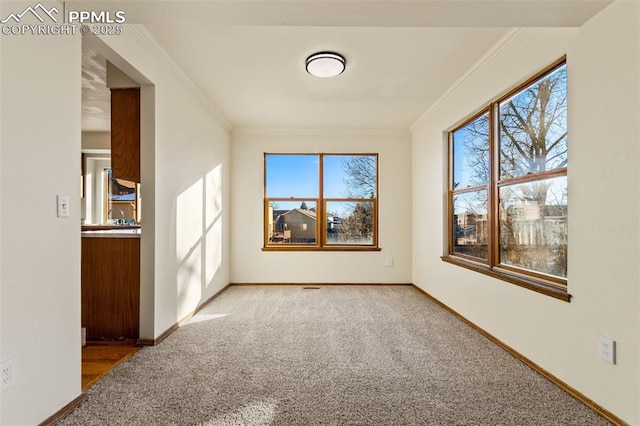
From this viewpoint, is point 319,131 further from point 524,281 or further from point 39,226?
point 39,226

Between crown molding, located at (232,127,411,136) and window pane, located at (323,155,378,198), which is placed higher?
crown molding, located at (232,127,411,136)

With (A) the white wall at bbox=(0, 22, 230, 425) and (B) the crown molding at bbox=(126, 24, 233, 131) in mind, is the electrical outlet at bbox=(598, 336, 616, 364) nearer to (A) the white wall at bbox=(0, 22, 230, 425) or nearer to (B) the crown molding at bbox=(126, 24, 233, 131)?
(A) the white wall at bbox=(0, 22, 230, 425)

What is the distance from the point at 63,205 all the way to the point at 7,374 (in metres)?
0.82

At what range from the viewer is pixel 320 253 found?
207 inches

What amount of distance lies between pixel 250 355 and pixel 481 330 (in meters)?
2.11

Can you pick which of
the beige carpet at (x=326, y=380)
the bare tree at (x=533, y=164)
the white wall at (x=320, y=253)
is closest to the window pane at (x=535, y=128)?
the bare tree at (x=533, y=164)

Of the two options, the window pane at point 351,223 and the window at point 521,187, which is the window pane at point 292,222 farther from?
the window at point 521,187

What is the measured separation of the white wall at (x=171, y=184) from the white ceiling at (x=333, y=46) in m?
0.22

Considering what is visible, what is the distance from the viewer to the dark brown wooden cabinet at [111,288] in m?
2.84

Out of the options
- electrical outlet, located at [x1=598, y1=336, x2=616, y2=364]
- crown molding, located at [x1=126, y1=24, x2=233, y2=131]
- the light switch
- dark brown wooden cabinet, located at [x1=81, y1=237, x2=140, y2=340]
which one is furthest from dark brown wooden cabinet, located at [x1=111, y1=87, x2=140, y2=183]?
electrical outlet, located at [x1=598, y1=336, x2=616, y2=364]

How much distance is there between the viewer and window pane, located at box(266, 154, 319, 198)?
533 centimetres

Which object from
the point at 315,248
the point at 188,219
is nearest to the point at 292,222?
the point at 315,248

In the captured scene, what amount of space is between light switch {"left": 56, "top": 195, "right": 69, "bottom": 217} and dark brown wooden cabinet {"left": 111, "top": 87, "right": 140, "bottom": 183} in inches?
45.6

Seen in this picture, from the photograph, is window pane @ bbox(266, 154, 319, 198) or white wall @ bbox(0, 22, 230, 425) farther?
window pane @ bbox(266, 154, 319, 198)
